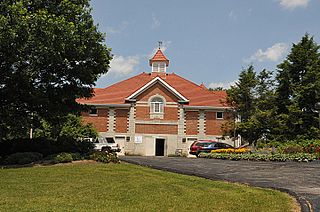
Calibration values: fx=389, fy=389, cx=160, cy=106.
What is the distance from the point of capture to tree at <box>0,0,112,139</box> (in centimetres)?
1730

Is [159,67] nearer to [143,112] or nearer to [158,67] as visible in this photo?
[158,67]

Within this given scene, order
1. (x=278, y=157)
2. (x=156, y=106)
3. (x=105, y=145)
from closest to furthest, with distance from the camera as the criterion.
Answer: (x=278, y=157) < (x=105, y=145) < (x=156, y=106)

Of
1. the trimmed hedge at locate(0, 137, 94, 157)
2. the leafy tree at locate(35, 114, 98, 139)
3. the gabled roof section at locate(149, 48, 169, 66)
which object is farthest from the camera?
the gabled roof section at locate(149, 48, 169, 66)

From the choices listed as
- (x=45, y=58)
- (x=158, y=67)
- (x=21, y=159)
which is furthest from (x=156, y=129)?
(x=45, y=58)

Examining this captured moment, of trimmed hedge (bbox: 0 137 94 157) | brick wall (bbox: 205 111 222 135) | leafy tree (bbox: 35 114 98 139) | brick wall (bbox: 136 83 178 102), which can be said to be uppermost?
brick wall (bbox: 136 83 178 102)

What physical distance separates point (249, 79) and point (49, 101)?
64.9 feet

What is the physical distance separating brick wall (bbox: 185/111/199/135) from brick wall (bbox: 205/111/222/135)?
3.96ft

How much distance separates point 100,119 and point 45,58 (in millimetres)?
25096

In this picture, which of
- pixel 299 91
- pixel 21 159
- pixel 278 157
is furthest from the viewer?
pixel 299 91

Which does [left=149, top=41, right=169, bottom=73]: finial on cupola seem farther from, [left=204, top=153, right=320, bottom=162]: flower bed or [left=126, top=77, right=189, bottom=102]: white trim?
[left=204, top=153, right=320, bottom=162]: flower bed

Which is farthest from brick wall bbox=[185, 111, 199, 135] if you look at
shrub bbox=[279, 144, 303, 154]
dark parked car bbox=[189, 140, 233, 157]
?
shrub bbox=[279, 144, 303, 154]

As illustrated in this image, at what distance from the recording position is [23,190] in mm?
10922

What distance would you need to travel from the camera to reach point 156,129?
42.4 metres

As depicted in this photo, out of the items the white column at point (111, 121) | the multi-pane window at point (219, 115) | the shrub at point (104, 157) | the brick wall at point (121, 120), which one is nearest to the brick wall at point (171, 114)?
the brick wall at point (121, 120)
